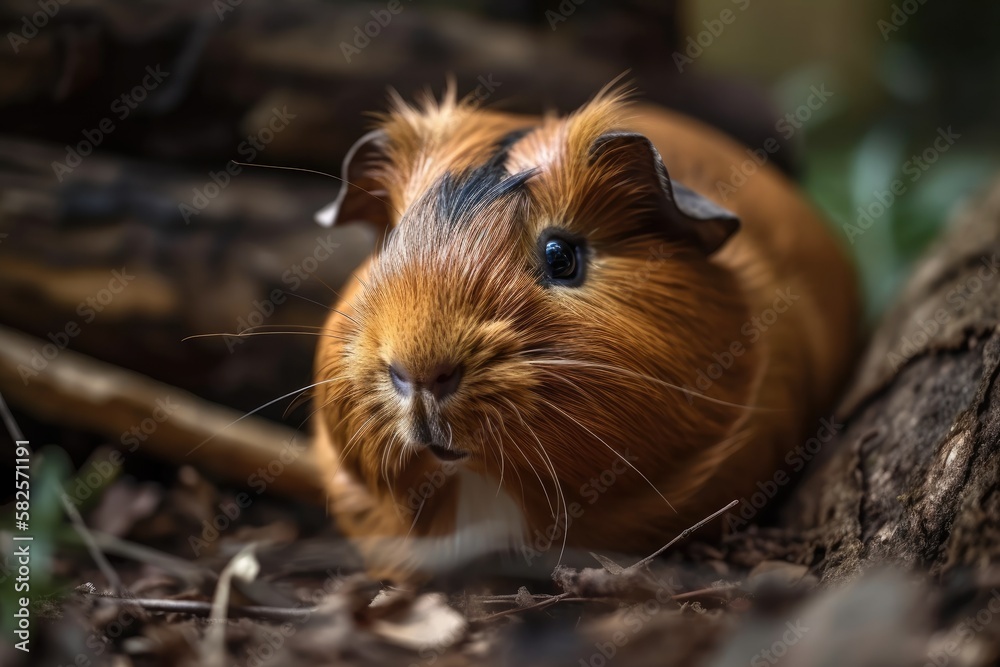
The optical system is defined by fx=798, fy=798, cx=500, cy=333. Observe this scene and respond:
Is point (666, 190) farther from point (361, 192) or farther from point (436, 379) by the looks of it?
point (361, 192)

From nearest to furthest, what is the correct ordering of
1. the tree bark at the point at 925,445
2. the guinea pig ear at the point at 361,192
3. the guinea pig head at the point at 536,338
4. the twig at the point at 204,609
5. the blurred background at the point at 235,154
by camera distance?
the tree bark at the point at 925,445, the guinea pig head at the point at 536,338, the twig at the point at 204,609, the guinea pig ear at the point at 361,192, the blurred background at the point at 235,154

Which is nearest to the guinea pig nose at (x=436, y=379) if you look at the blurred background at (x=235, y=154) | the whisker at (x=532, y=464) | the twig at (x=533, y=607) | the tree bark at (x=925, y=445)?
the whisker at (x=532, y=464)

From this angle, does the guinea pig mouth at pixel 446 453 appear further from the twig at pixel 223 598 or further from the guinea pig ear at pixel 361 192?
the guinea pig ear at pixel 361 192

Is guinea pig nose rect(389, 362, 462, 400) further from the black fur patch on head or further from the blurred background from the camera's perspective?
the blurred background

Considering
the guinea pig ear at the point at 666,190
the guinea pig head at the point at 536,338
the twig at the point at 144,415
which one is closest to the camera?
the guinea pig head at the point at 536,338

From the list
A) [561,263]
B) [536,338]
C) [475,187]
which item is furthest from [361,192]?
[536,338]

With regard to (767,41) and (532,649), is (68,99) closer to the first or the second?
(532,649)
